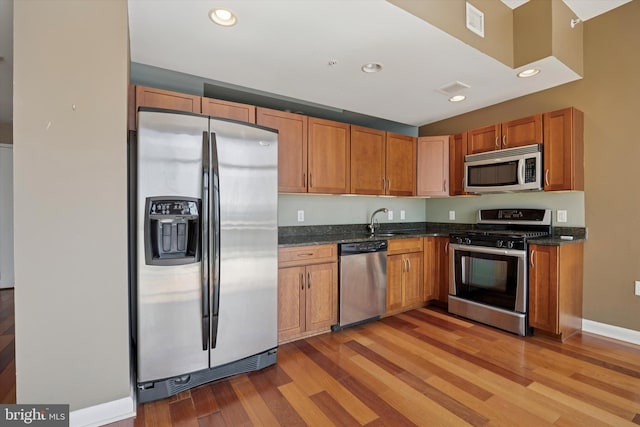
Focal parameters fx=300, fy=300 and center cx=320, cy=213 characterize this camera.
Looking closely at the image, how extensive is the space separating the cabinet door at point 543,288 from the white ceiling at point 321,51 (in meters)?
1.66

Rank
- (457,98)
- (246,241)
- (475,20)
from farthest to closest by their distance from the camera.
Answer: (457,98) < (475,20) < (246,241)

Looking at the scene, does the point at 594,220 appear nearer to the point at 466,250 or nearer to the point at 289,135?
the point at 466,250

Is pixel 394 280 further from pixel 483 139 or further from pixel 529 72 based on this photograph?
pixel 529 72

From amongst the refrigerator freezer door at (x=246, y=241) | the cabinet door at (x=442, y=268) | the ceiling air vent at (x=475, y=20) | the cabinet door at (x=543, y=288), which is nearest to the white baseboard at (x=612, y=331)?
the cabinet door at (x=543, y=288)

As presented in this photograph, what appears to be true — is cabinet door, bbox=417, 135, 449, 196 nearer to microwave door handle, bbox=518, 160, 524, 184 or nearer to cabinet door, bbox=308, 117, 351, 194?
microwave door handle, bbox=518, 160, 524, 184

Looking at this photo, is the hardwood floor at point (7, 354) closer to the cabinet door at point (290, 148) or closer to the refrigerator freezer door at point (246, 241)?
the refrigerator freezer door at point (246, 241)

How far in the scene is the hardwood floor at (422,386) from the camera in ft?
5.65

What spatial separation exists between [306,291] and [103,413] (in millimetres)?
1574

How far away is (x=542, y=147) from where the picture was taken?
297 cm

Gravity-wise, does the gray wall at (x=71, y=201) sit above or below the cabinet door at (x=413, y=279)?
above

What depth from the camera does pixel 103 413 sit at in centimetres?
166

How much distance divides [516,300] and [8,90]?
5.91m

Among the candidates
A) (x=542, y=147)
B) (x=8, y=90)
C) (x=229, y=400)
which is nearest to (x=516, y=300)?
(x=542, y=147)

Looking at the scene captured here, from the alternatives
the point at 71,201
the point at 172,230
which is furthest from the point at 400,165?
the point at 71,201
